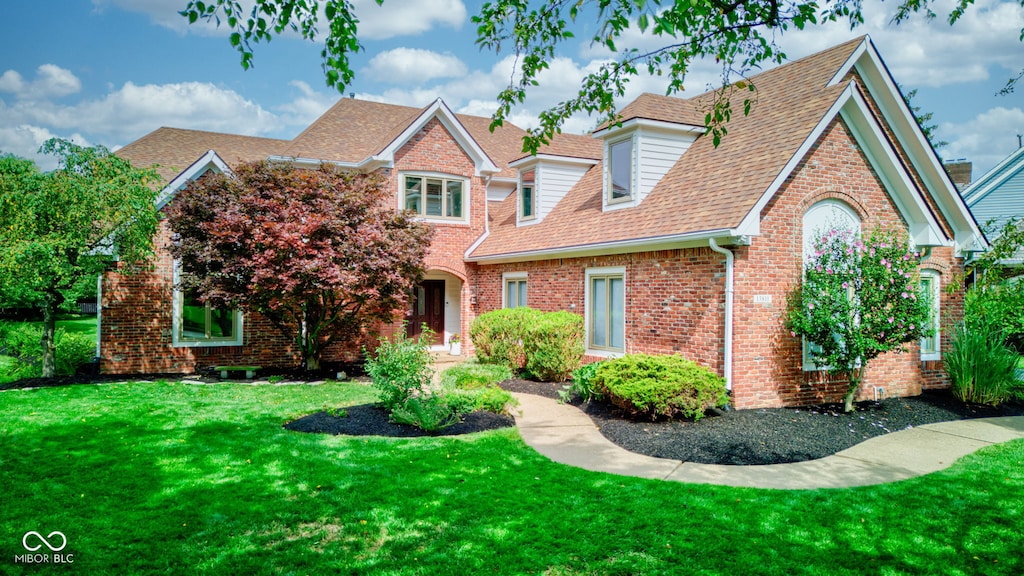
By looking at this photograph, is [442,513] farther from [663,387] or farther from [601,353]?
[601,353]

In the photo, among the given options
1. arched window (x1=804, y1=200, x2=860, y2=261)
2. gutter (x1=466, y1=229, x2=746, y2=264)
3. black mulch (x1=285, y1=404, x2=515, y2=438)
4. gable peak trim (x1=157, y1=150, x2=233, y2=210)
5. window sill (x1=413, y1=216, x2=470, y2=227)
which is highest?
gable peak trim (x1=157, y1=150, x2=233, y2=210)

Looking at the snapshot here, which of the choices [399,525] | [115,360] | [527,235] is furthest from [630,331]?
[115,360]

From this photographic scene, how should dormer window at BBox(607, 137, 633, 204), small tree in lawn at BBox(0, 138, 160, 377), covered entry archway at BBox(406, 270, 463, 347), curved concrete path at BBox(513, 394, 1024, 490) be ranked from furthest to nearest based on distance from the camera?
covered entry archway at BBox(406, 270, 463, 347) → dormer window at BBox(607, 137, 633, 204) → small tree in lawn at BBox(0, 138, 160, 377) → curved concrete path at BBox(513, 394, 1024, 490)

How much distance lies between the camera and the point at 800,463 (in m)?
7.17

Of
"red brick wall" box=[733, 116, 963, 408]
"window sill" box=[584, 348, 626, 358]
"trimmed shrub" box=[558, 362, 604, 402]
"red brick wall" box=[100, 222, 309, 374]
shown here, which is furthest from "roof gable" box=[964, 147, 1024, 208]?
"red brick wall" box=[100, 222, 309, 374]

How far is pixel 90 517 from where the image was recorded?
16.5ft

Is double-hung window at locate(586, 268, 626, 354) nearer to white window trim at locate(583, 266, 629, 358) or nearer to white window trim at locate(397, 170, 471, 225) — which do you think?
white window trim at locate(583, 266, 629, 358)

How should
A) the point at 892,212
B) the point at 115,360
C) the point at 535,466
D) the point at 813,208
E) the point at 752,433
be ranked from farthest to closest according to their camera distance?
the point at 115,360 → the point at 892,212 → the point at 813,208 → the point at 752,433 → the point at 535,466

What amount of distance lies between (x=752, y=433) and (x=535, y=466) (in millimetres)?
3477

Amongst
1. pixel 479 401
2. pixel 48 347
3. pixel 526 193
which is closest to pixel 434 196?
pixel 526 193

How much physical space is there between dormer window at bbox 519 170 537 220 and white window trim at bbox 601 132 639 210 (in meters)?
3.14

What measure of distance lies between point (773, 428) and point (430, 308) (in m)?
12.3

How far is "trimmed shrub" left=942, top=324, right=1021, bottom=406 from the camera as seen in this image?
11.1 meters

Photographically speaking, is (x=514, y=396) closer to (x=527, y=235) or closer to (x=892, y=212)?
(x=527, y=235)
